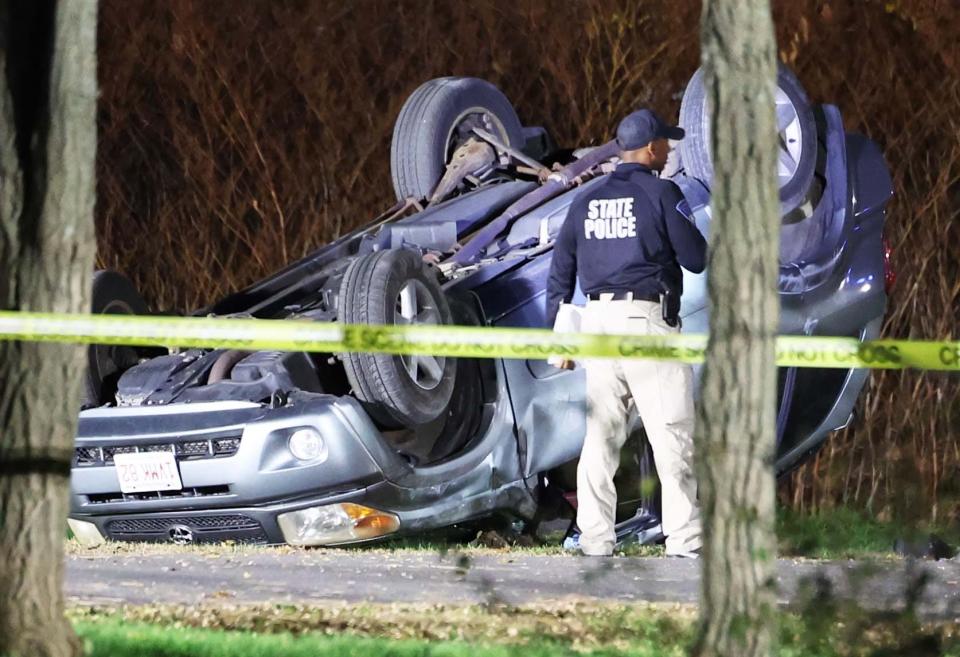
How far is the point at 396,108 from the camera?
13008mm

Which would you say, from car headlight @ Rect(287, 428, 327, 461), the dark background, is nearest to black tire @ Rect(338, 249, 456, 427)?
car headlight @ Rect(287, 428, 327, 461)

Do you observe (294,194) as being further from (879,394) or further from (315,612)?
(315,612)

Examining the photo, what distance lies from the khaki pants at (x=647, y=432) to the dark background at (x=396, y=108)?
4.03 metres

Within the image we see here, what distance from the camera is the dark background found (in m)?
11.8

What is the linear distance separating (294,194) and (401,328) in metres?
7.46

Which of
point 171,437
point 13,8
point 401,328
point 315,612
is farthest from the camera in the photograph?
point 171,437

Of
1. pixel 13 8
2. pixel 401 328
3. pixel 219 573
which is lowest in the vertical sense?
pixel 219 573

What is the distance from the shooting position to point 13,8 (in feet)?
16.2

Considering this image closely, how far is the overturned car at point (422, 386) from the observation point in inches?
292

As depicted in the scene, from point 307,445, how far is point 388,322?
0.56 meters

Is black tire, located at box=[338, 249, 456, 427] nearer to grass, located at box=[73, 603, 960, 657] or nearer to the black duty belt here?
the black duty belt

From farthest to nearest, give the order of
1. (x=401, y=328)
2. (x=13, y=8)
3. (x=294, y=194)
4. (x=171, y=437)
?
1. (x=294, y=194)
2. (x=171, y=437)
3. (x=401, y=328)
4. (x=13, y=8)

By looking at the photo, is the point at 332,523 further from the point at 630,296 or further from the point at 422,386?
the point at 630,296

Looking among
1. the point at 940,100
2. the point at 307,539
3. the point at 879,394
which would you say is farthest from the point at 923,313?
the point at 307,539
